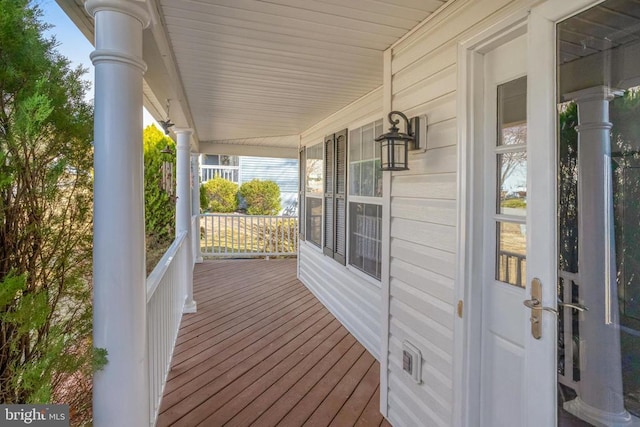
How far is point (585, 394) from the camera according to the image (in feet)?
4.00

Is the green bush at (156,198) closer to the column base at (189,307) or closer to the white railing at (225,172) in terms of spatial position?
the column base at (189,307)

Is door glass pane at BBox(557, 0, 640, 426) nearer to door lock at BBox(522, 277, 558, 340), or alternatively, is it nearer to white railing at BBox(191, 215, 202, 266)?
door lock at BBox(522, 277, 558, 340)

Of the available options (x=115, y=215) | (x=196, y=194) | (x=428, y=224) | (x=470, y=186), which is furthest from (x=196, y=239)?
(x=470, y=186)

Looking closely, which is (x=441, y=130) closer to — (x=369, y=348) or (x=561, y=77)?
(x=561, y=77)

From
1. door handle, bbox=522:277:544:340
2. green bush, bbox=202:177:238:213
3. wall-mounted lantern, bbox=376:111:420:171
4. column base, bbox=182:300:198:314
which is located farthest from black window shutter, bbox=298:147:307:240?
green bush, bbox=202:177:238:213

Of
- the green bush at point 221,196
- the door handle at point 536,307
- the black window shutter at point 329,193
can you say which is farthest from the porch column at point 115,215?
the green bush at point 221,196

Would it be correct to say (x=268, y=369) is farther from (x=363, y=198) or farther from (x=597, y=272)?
(x=597, y=272)

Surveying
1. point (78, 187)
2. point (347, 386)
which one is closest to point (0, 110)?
point (78, 187)

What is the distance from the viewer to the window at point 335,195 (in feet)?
14.0

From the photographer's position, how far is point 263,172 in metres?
14.2

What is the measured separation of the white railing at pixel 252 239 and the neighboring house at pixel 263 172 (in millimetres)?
5210

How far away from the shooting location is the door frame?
1272 mm

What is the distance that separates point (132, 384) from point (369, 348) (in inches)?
98.8

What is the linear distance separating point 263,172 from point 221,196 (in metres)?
2.34
